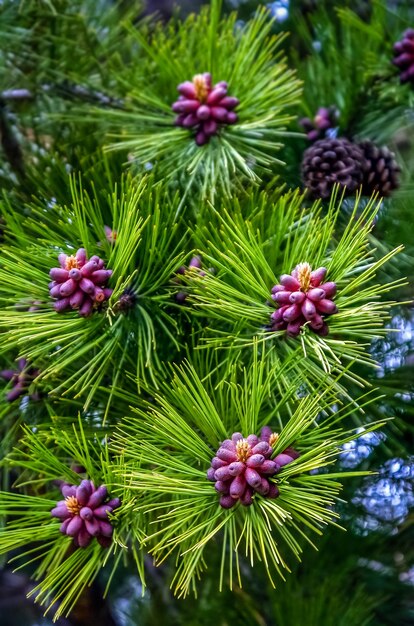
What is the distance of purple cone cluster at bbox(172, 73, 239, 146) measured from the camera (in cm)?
75

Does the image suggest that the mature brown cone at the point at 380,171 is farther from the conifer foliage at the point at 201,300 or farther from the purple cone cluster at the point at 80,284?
the purple cone cluster at the point at 80,284

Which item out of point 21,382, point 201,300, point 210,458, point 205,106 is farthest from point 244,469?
point 205,106

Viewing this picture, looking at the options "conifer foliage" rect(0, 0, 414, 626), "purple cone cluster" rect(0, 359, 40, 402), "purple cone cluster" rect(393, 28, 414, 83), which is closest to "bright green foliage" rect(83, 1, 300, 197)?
"conifer foliage" rect(0, 0, 414, 626)

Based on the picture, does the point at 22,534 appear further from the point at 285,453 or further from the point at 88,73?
the point at 88,73

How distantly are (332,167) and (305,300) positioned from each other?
0.25 metres

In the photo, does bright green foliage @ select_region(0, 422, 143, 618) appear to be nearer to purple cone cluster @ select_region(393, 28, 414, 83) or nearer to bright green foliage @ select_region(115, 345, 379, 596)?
bright green foliage @ select_region(115, 345, 379, 596)

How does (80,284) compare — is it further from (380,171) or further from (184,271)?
(380,171)

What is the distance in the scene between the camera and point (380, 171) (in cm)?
79

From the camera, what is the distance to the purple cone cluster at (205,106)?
75 centimetres

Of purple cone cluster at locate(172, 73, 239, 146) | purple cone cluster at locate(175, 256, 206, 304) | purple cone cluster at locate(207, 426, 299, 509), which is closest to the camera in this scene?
purple cone cluster at locate(207, 426, 299, 509)

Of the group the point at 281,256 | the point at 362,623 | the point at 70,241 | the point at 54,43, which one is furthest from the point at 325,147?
the point at 362,623

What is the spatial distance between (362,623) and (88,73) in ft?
2.40

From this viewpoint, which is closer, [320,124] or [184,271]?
[184,271]

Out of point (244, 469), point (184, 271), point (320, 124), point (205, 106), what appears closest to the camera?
point (244, 469)
